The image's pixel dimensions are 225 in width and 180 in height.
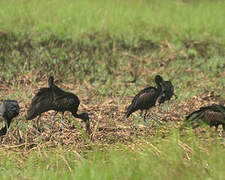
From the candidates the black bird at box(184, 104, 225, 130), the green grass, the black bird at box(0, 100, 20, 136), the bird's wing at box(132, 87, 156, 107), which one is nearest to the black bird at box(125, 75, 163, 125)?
the bird's wing at box(132, 87, 156, 107)

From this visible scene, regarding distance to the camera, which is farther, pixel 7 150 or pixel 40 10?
pixel 40 10

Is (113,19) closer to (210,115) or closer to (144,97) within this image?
(144,97)

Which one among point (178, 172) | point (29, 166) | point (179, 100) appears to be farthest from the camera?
point (179, 100)

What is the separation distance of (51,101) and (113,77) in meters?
3.85

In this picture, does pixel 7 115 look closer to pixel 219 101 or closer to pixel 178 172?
pixel 178 172

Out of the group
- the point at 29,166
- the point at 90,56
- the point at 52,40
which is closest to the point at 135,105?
the point at 29,166

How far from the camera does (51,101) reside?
21.5ft

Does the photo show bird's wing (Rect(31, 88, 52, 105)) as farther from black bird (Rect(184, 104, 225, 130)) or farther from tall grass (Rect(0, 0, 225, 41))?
tall grass (Rect(0, 0, 225, 41))

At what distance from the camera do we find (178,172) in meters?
4.29

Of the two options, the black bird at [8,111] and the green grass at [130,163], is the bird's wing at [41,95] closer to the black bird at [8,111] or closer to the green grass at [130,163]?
the black bird at [8,111]

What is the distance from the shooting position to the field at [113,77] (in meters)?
4.85

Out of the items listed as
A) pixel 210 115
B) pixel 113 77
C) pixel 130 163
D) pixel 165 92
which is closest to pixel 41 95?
pixel 165 92

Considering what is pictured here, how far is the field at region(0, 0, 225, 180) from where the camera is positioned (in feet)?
15.9

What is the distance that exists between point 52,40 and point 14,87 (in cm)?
252
